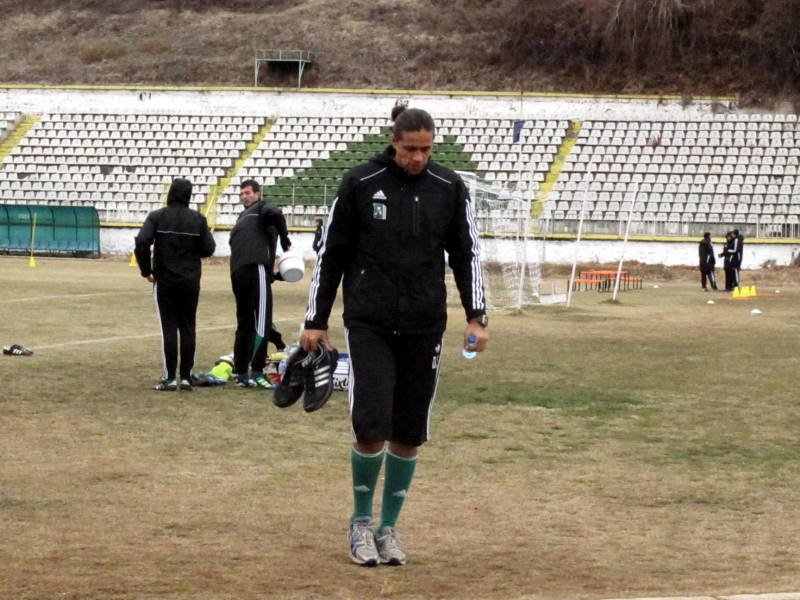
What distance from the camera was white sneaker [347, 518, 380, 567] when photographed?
21.1ft

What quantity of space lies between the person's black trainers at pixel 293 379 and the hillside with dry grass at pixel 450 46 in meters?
48.7

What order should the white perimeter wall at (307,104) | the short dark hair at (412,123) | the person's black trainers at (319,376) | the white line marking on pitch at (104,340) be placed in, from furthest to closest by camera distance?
the white perimeter wall at (307,104) < the white line marking on pitch at (104,340) < the person's black trainers at (319,376) < the short dark hair at (412,123)

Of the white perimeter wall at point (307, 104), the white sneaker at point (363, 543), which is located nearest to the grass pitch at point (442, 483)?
the white sneaker at point (363, 543)

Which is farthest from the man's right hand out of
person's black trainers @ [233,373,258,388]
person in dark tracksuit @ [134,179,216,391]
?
person's black trainers @ [233,373,258,388]

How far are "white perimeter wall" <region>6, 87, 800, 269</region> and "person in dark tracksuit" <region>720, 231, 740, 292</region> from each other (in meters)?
17.0

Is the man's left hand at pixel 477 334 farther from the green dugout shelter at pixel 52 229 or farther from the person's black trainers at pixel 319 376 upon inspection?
the green dugout shelter at pixel 52 229

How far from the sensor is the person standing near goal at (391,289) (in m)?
6.50

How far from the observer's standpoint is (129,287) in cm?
3114

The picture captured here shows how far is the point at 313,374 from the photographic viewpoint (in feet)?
22.5

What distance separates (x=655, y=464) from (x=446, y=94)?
158 feet

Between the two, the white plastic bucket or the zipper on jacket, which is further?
the white plastic bucket

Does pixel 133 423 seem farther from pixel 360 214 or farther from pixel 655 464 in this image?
pixel 360 214

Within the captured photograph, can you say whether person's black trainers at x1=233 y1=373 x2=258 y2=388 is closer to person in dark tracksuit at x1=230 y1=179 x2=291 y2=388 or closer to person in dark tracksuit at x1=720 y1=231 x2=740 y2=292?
person in dark tracksuit at x1=230 y1=179 x2=291 y2=388

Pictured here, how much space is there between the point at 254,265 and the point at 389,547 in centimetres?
697
